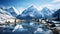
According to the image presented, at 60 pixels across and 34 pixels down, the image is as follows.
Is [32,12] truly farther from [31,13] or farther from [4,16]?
[4,16]

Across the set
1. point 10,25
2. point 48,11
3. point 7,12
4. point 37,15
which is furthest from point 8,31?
point 48,11

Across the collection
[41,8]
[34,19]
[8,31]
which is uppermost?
[41,8]

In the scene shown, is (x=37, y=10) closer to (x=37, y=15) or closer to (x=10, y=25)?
(x=37, y=15)

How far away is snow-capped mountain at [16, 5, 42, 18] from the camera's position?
4917mm

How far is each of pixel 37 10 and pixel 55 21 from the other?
0.62m

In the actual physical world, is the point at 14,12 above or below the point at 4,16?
above

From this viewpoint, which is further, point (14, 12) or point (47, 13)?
point (14, 12)

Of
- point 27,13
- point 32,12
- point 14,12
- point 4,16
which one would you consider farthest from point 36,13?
point 4,16

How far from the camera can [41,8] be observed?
16.3 ft

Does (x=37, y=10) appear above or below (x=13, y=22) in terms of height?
above

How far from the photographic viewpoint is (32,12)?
4945 millimetres

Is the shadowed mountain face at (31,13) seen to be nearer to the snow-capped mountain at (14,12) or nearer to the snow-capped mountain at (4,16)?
the snow-capped mountain at (14,12)

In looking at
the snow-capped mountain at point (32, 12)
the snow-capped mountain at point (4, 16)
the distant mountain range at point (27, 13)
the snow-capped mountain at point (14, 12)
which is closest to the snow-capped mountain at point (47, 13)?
the distant mountain range at point (27, 13)

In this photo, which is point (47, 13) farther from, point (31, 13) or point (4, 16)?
point (4, 16)
